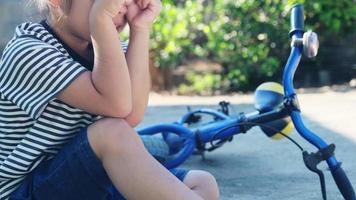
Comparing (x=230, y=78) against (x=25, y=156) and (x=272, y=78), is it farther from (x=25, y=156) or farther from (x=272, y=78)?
(x=25, y=156)

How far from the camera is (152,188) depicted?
167cm

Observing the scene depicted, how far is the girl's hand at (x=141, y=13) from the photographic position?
74.2 inches

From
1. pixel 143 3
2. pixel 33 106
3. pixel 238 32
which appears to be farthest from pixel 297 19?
pixel 238 32

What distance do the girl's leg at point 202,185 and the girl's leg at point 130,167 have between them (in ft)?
0.72

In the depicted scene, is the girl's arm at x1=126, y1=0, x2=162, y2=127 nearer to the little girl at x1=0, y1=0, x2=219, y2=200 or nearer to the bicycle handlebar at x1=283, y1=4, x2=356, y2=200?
the little girl at x1=0, y1=0, x2=219, y2=200

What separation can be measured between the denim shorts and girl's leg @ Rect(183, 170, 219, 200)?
0.22 metres

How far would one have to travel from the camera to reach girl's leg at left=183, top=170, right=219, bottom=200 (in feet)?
6.24

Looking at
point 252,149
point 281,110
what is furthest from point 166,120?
point 281,110

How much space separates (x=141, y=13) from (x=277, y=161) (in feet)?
4.49

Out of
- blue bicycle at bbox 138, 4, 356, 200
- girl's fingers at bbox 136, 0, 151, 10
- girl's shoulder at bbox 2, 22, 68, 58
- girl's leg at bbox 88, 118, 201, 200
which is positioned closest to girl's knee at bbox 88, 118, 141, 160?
girl's leg at bbox 88, 118, 201, 200

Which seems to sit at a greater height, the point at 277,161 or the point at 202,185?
the point at 202,185

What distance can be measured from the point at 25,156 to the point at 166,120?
8.18ft

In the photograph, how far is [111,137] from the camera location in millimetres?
1673

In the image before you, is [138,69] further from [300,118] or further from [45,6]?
[300,118]
